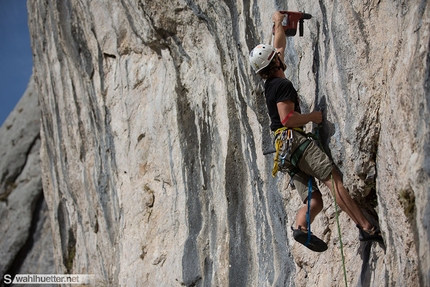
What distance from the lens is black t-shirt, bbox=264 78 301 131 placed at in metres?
6.62

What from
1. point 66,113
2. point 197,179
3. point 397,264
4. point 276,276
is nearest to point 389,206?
point 397,264

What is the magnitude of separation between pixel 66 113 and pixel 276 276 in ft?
26.3

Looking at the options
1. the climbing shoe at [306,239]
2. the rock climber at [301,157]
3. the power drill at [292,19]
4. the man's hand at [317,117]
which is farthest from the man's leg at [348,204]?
the power drill at [292,19]

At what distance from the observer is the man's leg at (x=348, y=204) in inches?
244

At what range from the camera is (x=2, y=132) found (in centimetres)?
2359

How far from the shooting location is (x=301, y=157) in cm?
659

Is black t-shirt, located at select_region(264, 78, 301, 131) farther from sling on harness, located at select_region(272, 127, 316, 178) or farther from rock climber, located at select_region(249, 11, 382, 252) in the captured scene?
sling on harness, located at select_region(272, 127, 316, 178)

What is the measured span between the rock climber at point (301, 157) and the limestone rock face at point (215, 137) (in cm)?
16

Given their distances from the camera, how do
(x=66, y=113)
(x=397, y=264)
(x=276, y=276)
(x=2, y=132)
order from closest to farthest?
(x=397, y=264) → (x=276, y=276) → (x=66, y=113) → (x=2, y=132)

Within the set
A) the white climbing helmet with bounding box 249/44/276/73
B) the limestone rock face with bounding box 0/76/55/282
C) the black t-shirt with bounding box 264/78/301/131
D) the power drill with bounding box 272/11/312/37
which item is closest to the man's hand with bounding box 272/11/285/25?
the power drill with bounding box 272/11/312/37

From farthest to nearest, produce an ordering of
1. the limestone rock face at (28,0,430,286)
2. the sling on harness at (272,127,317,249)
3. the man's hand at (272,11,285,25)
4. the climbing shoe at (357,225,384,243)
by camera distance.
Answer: the man's hand at (272,11,285,25), the sling on harness at (272,127,317,249), the climbing shoe at (357,225,384,243), the limestone rock face at (28,0,430,286)

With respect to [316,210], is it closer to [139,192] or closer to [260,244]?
[260,244]

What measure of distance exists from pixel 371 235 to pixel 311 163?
104 cm

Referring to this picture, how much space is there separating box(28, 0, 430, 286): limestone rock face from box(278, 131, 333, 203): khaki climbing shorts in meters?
0.19
